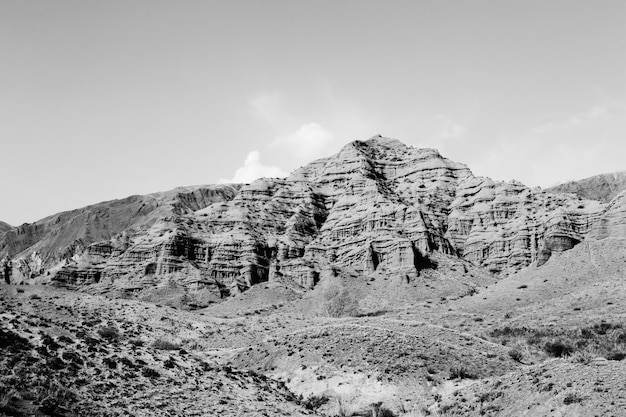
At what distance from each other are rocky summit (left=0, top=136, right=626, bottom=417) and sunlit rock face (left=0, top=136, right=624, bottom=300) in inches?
19.6

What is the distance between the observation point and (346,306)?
330 feet

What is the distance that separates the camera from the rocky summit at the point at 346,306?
2662 centimetres

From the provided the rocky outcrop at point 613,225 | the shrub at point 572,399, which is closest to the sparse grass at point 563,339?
the shrub at point 572,399

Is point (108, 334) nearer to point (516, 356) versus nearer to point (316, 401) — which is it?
point (316, 401)

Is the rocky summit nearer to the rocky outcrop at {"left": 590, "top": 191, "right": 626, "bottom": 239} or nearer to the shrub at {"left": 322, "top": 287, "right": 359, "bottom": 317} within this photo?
the rocky outcrop at {"left": 590, "top": 191, "right": 626, "bottom": 239}

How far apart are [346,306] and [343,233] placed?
39834 millimetres

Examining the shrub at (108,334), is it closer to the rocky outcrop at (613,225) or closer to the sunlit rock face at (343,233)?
the sunlit rock face at (343,233)

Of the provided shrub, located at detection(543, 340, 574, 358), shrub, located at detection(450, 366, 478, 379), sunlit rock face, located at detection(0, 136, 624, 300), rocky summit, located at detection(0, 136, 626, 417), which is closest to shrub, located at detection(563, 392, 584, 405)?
rocky summit, located at detection(0, 136, 626, 417)

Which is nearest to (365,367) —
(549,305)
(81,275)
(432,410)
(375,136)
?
(432,410)

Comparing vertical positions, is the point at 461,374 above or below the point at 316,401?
above

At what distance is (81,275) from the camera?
4953 inches

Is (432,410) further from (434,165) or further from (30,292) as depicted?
(434,165)

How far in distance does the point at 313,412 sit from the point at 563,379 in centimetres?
1294

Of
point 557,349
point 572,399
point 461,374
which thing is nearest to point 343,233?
point 557,349
